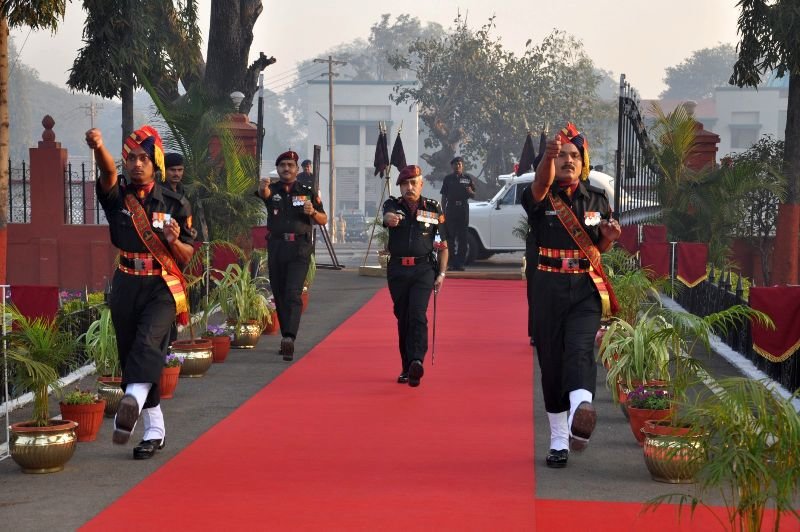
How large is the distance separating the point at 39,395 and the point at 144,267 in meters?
0.98

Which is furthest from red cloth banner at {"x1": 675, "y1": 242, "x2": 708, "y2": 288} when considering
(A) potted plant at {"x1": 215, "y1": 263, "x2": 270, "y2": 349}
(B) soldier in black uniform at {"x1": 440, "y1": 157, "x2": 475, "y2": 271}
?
(B) soldier in black uniform at {"x1": 440, "y1": 157, "x2": 475, "y2": 271}

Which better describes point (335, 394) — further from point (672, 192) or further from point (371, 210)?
point (371, 210)

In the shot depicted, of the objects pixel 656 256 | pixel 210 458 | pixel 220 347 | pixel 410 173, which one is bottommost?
pixel 210 458

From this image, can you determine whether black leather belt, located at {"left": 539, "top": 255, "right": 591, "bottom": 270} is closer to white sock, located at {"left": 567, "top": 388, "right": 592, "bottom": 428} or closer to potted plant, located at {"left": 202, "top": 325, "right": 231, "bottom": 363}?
white sock, located at {"left": 567, "top": 388, "right": 592, "bottom": 428}

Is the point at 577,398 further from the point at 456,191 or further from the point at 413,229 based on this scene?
the point at 456,191

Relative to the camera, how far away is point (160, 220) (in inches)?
329

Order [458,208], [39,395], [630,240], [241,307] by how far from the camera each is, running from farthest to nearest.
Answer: [458,208] < [630,240] < [241,307] < [39,395]

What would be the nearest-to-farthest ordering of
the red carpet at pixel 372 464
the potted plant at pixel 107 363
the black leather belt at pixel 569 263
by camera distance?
1. the red carpet at pixel 372 464
2. the black leather belt at pixel 569 263
3. the potted plant at pixel 107 363

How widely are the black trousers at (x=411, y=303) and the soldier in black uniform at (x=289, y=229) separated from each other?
2.10 metres

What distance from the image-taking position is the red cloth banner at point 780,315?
10234 mm

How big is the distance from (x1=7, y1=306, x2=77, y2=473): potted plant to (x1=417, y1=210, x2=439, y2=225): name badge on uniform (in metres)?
3.38

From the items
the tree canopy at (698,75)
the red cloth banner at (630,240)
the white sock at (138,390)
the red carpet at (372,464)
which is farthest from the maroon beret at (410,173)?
the tree canopy at (698,75)

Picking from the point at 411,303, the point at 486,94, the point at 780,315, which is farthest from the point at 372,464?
the point at 486,94

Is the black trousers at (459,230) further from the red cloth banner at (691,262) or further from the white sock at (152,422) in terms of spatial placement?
the white sock at (152,422)
